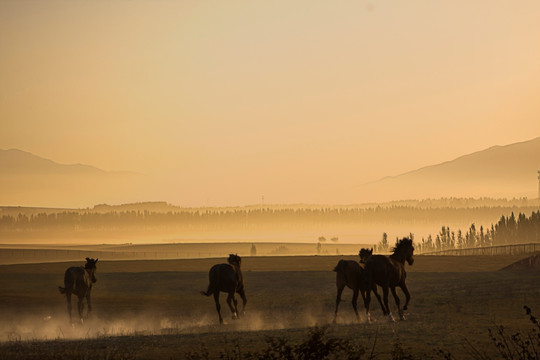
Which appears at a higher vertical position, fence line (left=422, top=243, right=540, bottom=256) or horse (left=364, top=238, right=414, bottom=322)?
horse (left=364, top=238, right=414, bottom=322)

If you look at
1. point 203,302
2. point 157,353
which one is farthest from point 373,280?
point 203,302

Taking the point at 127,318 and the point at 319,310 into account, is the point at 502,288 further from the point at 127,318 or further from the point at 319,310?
the point at 127,318

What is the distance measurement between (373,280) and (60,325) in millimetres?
16390

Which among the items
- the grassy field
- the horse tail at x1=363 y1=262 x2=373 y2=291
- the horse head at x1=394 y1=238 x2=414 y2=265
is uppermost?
the horse head at x1=394 y1=238 x2=414 y2=265

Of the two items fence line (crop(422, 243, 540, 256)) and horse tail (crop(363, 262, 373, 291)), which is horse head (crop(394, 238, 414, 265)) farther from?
fence line (crop(422, 243, 540, 256))

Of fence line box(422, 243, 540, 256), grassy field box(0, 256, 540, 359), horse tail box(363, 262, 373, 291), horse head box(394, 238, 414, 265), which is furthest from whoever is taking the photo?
fence line box(422, 243, 540, 256)

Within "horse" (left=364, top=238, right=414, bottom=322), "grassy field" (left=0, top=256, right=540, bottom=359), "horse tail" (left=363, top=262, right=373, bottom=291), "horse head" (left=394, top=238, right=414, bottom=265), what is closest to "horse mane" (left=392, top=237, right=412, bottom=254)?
"horse head" (left=394, top=238, right=414, bottom=265)

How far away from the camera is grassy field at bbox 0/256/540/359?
70.3 feet

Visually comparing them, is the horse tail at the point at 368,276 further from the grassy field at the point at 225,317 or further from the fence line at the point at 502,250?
the fence line at the point at 502,250

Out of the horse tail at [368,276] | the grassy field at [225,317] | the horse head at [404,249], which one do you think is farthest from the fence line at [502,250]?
the horse tail at [368,276]

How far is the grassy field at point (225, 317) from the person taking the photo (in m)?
21.4

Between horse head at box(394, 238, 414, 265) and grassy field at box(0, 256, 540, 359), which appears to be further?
horse head at box(394, 238, 414, 265)

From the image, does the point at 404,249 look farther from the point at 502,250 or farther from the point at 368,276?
the point at 502,250

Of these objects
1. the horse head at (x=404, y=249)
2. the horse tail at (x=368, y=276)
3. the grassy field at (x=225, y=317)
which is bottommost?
the grassy field at (x=225, y=317)
